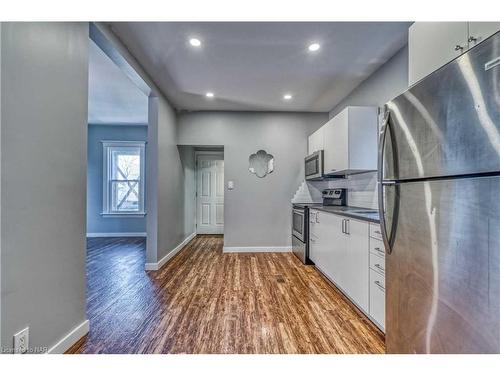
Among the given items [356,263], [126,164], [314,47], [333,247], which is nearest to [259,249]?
[333,247]

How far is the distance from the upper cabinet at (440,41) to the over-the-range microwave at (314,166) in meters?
2.18

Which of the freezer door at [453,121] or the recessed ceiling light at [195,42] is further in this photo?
the recessed ceiling light at [195,42]

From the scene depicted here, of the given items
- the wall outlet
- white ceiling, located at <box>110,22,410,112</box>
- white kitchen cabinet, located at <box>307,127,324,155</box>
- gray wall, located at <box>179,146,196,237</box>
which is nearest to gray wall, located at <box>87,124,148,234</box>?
gray wall, located at <box>179,146,196,237</box>

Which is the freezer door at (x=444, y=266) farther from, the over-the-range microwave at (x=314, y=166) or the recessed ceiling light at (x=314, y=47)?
the over-the-range microwave at (x=314, y=166)

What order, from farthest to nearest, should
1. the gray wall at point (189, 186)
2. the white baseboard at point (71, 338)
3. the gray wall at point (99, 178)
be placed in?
the gray wall at point (99, 178) → the gray wall at point (189, 186) → the white baseboard at point (71, 338)

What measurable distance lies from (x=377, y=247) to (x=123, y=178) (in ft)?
19.3

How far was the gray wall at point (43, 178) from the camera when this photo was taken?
1.26 m

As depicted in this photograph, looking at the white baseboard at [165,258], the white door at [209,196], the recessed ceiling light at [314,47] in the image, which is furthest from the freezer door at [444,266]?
the white door at [209,196]

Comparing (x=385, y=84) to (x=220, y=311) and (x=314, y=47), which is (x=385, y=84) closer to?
(x=314, y=47)

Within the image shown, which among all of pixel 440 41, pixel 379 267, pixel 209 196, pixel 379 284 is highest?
→ pixel 440 41

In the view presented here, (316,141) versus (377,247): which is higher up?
(316,141)

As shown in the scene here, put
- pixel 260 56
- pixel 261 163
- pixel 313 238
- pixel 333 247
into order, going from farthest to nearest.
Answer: pixel 261 163, pixel 313 238, pixel 333 247, pixel 260 56

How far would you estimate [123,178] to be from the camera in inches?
242

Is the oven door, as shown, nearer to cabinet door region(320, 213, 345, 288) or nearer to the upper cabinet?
cabinet door region(320, 213, 345, 288)
